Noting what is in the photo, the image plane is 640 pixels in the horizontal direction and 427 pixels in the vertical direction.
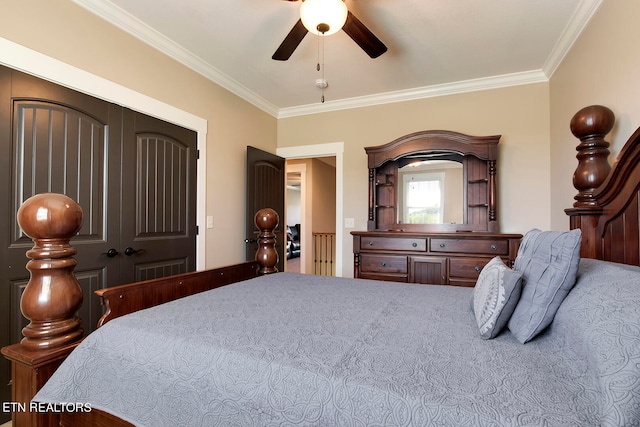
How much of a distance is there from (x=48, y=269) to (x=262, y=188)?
9.26ft

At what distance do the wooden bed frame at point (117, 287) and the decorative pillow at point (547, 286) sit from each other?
0.56 m

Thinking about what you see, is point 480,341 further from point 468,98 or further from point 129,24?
point 468,98

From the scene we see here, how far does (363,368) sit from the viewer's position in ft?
2.41

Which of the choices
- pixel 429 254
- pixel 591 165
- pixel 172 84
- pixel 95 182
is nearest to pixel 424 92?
pixel 429 254

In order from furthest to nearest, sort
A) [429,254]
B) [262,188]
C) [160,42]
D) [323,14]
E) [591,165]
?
[262,188] → [429,254] → [160,42] → [323,14] → [591,165]

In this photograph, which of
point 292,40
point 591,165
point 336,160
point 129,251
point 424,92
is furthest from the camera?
point 336,160

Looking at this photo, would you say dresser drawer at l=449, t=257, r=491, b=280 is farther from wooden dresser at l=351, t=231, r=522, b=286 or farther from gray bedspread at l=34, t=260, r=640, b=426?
gray bedspread at l=34, t=260, r=640, b=426

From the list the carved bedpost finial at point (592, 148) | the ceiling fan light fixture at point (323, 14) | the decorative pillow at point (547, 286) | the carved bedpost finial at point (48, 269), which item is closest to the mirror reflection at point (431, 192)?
the carved bedpost finial at point (592, 148)

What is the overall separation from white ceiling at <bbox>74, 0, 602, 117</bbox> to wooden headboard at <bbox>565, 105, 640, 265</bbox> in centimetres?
113

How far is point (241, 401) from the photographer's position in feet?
2.43

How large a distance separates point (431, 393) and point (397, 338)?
0.29m

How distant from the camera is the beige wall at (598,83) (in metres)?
1.66

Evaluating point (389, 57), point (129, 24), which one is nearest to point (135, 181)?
point (129, 24)

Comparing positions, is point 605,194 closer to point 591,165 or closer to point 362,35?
point 591,165
